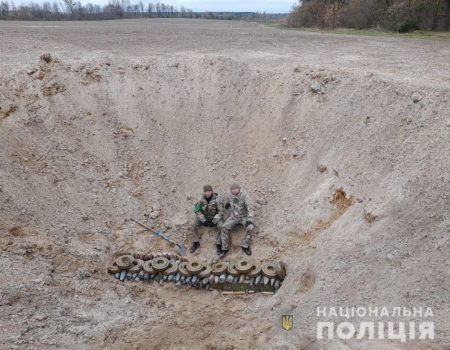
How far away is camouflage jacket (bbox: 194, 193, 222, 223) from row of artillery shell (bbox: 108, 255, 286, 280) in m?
1.20

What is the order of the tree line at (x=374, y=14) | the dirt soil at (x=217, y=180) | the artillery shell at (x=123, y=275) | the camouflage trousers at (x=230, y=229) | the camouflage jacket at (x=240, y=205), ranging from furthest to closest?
the tree line at (x=374, y=14) → the camouflage jacket at (x=240, y=205) → the camouflage trousers at (x=230, y=229) → the artillery shell at (x=123, y=275) → the dirt soil at (x=217, y=180)

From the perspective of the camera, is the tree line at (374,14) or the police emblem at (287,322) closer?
the police emblem at (287,322)

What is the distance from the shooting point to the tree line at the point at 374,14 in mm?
21984

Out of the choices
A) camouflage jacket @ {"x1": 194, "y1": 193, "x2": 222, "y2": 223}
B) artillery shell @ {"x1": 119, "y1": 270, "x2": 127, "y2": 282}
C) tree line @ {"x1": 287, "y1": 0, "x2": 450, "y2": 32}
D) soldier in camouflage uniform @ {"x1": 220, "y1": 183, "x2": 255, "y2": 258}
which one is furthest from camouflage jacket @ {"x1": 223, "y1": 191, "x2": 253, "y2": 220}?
tree line @ {"x1": 287, "y1": 0, "x2": 450, "y2": 32}

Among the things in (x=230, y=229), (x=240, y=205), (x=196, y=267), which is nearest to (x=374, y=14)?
(x=240, y=205)

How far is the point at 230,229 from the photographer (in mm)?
9227

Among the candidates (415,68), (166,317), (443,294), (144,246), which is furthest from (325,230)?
(415,68)

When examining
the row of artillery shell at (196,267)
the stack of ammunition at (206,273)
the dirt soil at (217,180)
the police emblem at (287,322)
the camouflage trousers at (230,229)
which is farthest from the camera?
the camouflage trousers at (230,229)

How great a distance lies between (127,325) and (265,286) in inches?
113

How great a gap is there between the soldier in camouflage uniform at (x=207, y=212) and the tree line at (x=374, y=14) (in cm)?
1874

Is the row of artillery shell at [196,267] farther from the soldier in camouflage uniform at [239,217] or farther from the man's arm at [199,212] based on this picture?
the man's arm at [199,212]

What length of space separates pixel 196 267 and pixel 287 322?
8.15ft

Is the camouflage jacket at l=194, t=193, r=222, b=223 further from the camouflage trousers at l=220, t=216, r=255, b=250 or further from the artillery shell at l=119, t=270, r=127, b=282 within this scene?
the artillery shell at l=119, t=270, r=127, b=282

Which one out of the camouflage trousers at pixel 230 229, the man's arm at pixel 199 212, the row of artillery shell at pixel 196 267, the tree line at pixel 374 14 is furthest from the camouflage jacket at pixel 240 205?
the tree line at pixel 374 14
